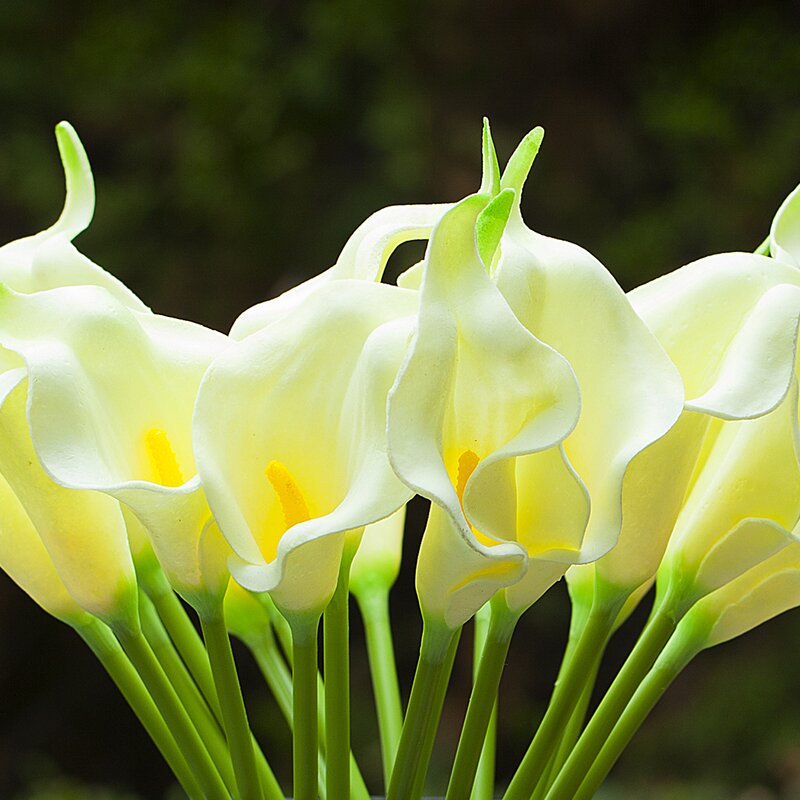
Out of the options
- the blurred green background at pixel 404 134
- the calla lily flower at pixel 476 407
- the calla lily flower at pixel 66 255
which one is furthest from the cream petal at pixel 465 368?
the blurred green background at pixel 404 134

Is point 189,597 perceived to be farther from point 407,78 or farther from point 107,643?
point 407,78

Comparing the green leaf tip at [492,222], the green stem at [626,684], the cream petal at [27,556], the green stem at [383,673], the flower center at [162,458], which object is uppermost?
the green leaf tip at [492,222]

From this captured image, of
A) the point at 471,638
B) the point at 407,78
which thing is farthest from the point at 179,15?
the point at 471,638

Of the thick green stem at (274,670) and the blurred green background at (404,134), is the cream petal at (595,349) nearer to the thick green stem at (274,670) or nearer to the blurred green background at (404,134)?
the thick green stem at (274,670)

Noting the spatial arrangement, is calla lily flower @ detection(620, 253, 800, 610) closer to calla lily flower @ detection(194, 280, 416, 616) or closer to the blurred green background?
calla lily flower @ detection(194, 280, 416, 616)

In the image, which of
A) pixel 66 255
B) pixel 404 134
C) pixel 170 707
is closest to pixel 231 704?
pixel 170 707

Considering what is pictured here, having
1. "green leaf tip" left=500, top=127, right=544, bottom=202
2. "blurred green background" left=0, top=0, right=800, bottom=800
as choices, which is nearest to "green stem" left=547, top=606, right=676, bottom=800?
"green leaf tip" left=500, top=127, right=544, bottom=202
